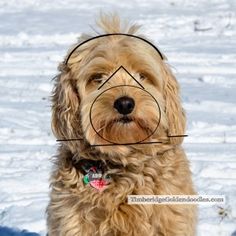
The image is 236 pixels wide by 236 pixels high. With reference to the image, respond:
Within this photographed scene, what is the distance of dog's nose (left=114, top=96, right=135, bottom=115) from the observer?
3574 mm

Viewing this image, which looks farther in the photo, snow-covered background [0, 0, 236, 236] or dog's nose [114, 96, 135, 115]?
snow-covered background [0, 0, 236, 236]

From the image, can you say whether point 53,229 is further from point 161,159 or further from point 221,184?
point 221,184

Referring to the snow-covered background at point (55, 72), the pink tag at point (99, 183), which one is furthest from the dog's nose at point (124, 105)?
the snow-covered background at point (55, 72)

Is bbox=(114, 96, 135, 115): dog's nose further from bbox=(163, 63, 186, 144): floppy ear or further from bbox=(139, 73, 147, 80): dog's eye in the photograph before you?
bbox=(163, 63, 186, 144): floppy ear

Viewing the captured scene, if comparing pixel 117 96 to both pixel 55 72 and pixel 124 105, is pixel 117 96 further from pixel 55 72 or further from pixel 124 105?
pixel 55 72

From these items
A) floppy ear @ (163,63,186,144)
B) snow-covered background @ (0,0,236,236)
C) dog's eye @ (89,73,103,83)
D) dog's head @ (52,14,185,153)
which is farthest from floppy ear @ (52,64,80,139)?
snow-covered background @ (0,0,236,236)

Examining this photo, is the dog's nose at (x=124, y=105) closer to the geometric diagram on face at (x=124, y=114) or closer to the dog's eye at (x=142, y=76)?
the geometric diagram on face at (x=124, y=114)

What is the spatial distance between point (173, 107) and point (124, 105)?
51 centimetres

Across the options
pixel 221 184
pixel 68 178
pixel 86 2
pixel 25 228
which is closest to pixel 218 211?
pixel 221 184

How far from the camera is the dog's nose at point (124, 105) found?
3.57 m

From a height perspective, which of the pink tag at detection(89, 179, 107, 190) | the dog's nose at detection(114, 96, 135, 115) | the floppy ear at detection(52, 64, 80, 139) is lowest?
the pink tag at detection(89, 179, 107, 190)

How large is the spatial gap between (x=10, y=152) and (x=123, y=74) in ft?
13.5

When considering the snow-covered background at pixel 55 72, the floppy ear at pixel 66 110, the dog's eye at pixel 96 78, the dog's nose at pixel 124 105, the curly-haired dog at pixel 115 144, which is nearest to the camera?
the dog's nose at pixel 124 105

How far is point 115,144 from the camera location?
378cm
